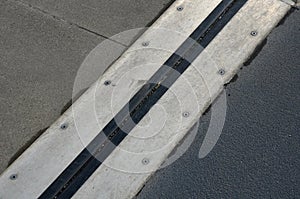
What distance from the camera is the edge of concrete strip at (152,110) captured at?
2.96 m

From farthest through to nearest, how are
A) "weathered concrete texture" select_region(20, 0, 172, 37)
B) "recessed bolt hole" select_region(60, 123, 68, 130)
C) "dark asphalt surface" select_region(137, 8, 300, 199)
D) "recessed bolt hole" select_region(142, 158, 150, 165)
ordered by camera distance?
1. "weathered concrete texture" select_region(20, 0, 172, 37)
2. "recessed bolt hole" select_region(60, 123, 68, 130)
3. "recessed bolt hole" select_region(142, 158, 150, 165)
4. "dark asphalt surface" select_region(137, 8, 300, 199)

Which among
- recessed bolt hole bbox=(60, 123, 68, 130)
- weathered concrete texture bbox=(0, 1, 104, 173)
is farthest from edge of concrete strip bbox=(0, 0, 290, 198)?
weathered concrete texture bbox=(0, 1, 104, 173)

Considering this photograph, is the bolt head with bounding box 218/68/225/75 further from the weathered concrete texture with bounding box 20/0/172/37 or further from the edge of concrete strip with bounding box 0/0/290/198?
the weathered concrete texture with bounding box 20/0/172/37

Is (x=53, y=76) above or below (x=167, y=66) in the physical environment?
below

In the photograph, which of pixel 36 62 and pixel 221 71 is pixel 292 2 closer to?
pixel 221 71

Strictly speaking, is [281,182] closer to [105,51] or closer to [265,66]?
[265,66]

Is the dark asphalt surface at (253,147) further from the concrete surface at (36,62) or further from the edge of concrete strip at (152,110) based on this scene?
the concrete surface at (36,62)

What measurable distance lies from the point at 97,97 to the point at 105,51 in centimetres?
36

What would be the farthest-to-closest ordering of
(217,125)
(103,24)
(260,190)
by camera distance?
(103,24), (217,125), (260,190)

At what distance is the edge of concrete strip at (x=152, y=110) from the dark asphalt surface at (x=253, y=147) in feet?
0.32

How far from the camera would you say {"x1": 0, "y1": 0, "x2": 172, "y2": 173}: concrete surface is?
3.18m

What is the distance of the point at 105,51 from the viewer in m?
3.51

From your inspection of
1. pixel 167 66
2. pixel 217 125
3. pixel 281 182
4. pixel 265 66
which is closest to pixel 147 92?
pixel 167 66

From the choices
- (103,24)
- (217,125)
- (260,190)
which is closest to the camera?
(260,190)
